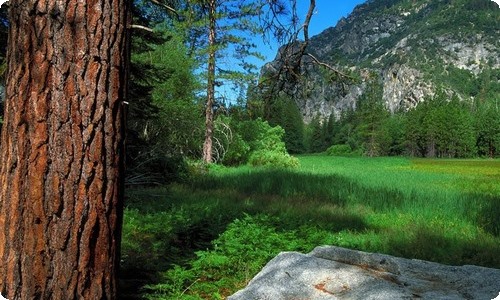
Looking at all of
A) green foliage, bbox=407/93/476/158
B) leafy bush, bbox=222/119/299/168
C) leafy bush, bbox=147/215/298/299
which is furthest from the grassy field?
green foliage, bbox=407/93/476/158

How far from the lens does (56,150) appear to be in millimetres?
2346

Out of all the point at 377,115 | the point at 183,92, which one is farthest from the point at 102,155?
the point at 377,115

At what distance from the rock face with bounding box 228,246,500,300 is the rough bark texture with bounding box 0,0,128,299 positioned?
1210mm

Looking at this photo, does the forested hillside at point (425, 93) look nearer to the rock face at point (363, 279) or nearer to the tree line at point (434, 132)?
the tree line at point (434, 132)

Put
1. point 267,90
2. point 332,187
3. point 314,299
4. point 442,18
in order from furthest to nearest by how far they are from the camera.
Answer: point 442,18 < point 332,187 < point 267,90 < point 314,299

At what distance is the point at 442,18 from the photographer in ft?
559

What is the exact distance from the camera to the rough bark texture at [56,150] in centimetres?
235

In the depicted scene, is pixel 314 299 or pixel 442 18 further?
pixel 442 18

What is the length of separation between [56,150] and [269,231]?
388 centimetres

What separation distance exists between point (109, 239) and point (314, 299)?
1394 millimetres

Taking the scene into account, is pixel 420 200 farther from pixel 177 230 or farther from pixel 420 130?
pixel 420 130

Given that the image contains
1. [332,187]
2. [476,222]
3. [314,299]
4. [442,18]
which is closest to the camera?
[314,299]

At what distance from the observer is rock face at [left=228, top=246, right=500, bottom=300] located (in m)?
2.90

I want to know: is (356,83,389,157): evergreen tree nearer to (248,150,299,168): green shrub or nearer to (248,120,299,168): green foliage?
(248,120,299,168): green foliage
